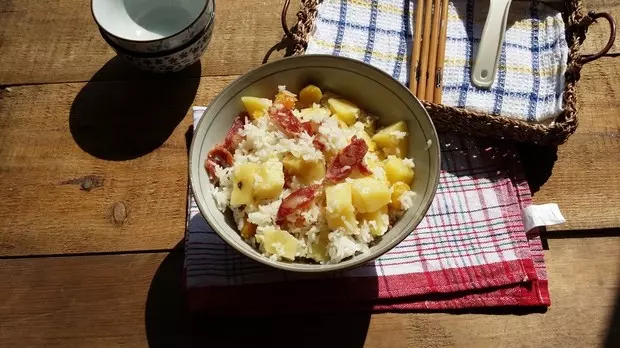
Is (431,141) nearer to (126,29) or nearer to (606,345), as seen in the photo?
(606,345)

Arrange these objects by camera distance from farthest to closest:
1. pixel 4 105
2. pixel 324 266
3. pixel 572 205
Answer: pixel 4 105 < pixel 572 205 < pixel 324 266

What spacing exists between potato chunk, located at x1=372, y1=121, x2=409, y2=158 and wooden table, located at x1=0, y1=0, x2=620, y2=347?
0.96 feet

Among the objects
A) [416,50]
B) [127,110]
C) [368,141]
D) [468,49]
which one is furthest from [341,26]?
[127,110]

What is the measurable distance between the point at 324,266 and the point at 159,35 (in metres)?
0.66

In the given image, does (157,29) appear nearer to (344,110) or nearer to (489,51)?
(344,110)

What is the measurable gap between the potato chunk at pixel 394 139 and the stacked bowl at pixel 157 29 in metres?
0.42

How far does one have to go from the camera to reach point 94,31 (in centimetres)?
123

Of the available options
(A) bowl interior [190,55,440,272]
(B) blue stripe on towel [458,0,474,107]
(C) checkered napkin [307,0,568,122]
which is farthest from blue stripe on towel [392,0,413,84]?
(A) bowl interior [190,55,440,272]

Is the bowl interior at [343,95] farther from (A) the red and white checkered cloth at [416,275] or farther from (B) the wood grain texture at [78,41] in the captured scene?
(B) the wood grain texture at [78,41]

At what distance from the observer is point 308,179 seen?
860mm

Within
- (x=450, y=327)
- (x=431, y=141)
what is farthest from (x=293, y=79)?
(x=450, y=327)

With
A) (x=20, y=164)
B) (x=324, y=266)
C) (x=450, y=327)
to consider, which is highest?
(x=324, y=266)

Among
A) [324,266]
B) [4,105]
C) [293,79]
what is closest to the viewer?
[324,266]

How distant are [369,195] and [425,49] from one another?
18.0 inches
